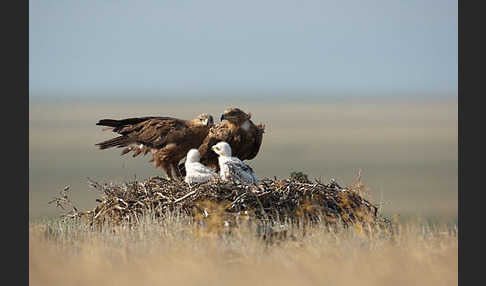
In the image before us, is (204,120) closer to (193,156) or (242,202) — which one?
(193,156)

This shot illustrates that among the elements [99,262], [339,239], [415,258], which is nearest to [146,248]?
[99,262]

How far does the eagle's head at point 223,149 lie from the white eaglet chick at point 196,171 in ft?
0.96

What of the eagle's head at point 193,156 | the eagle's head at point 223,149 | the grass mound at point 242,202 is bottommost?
the grass mound at point 242,202

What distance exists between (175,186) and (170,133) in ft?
3.68

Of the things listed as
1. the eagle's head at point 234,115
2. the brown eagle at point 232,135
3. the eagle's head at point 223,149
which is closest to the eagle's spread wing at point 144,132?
the brown eagle at point 232,135

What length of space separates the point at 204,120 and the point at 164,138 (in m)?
0.69

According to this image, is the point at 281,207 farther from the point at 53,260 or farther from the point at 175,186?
the point at 53,260

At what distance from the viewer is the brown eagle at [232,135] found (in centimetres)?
1459

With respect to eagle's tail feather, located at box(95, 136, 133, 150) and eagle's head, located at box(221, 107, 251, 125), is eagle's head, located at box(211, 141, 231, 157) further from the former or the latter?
eagle's tail feather, located at box(95, 136, 133, 150)

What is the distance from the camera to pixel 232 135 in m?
14.6

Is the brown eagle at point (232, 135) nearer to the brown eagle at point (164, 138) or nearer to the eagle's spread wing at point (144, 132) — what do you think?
the brown eagle at point (164, 138)

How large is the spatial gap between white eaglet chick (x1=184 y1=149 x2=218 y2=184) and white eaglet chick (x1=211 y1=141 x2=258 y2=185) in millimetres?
161

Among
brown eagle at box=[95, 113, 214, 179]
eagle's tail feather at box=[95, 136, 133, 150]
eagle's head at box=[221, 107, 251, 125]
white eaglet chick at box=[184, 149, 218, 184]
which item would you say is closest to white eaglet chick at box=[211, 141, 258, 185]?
white eaglet chick at box=[184, 149, 218, 184]

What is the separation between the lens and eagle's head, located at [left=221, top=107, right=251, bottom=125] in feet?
47.6
